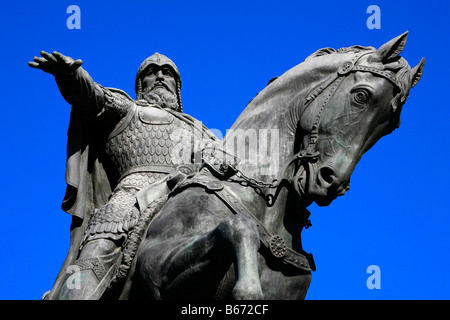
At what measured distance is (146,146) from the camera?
11.0 metres

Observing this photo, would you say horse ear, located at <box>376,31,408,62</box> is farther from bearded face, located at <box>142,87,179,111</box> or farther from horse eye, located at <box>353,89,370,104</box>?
bearded face, located at <box>142,87,179,111</box>

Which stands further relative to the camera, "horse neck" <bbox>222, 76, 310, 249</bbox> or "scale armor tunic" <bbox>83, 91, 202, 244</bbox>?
"scale armor tunic" <bbox>83, 91, 202, 244</bbox>

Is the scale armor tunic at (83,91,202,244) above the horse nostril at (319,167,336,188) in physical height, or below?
above

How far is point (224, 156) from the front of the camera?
28.7 feet

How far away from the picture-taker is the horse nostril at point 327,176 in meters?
8.41

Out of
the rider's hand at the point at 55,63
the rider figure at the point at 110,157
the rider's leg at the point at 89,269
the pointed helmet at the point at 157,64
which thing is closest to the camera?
the rider's leg at the point at 89,269

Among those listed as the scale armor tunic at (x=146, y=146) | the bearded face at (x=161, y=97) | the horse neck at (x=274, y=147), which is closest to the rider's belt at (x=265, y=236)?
the horse neck at (x=274, y=147)

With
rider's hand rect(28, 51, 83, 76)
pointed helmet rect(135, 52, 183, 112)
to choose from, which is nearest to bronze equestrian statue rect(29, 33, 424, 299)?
rider's hand rect(28, 51, 83, 76)

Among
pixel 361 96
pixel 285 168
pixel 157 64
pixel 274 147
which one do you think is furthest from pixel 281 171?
pixel 157 64

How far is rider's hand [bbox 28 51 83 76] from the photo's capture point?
9711mm

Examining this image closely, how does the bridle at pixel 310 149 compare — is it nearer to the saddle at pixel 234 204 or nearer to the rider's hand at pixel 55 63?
the saddle at pixel 234 204

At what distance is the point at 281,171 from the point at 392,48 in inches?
67.3

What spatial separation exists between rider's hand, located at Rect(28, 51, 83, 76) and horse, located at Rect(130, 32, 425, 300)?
6.77 feet
